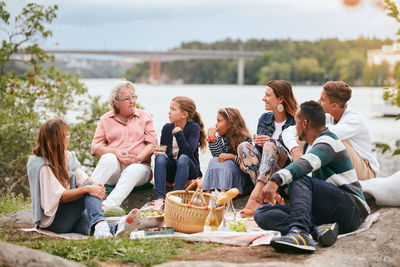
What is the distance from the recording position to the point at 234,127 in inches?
195

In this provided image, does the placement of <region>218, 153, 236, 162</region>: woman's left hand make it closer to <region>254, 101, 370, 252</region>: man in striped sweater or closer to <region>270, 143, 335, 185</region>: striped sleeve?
<region>254, 101, 370, 252</region>: man in striped sweater

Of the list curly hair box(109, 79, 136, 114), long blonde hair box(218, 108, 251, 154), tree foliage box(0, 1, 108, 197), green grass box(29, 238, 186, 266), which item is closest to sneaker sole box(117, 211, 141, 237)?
green grass box(29, 238, 186, 266)

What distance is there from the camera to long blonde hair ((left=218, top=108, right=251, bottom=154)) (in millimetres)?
4926

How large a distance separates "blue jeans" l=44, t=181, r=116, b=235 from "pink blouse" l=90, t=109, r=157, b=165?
3.75ft

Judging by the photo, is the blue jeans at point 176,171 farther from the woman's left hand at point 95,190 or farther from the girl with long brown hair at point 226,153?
the woman's left hand at point 95,190

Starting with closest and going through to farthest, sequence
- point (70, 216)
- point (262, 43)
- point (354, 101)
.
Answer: point (70, 216)
point (262, 43)
point (354, 101)

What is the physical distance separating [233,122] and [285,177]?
72.7 inches

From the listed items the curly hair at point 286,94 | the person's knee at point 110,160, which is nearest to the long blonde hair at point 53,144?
the person's knee at point 110,160

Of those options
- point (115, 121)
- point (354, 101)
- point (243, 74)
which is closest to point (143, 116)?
point (115, 121)

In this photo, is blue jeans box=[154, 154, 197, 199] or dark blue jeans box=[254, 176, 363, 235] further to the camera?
blue jeans box=[154, 154, 197, 199]

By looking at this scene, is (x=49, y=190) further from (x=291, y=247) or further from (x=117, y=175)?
(x=291, y=247)

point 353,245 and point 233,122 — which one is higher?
point 233,122

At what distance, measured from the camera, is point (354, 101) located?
141 feet

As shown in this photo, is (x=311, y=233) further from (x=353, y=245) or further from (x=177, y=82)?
(x=177, y=82)
